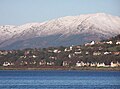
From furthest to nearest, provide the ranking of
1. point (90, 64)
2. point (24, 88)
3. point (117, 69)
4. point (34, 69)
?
point (34, 69), point (90, 64), point (117, 69), point (24, 88)

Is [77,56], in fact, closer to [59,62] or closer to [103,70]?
[59,62]

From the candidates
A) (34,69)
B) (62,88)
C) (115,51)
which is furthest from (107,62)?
(62,88)

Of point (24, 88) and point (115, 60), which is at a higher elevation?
point (115, 60)

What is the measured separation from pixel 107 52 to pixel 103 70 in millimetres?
13837

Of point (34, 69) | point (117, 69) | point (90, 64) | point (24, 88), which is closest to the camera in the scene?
point (24, 88)

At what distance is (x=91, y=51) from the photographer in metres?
197

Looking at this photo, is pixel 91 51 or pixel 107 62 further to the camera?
pixel 91 51

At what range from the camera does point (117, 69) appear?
571 feet

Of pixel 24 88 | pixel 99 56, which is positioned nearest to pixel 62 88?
pixel 24 88

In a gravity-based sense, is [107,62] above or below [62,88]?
above

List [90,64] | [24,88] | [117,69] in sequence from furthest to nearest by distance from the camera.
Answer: [90,64], [117,69], [24,88]

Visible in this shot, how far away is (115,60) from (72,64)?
17.4 m

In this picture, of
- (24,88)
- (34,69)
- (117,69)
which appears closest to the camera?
(24,88)

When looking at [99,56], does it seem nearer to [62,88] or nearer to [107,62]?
[107,62]
